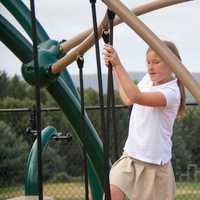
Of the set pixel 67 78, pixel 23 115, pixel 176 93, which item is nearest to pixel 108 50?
pixel 176 93

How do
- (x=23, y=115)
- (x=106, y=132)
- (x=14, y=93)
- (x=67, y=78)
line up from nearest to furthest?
(x=106, y=132) → (x=67, y=78) → (x=23, y=115) → (x=14, y=93)

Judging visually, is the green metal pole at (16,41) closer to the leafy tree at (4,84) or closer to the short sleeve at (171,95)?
the short sleeve at (171,95)

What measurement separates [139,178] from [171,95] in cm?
33

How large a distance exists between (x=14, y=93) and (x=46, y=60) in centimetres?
485

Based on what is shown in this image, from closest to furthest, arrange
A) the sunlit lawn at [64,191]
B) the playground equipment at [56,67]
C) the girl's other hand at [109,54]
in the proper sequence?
the girl's other hand at [109,54] < the playground equipment at [56,67] < the sunlit lawn at [64,191]

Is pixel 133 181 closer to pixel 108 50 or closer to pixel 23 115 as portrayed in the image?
pixel 108 50

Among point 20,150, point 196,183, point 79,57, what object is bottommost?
point 196,183

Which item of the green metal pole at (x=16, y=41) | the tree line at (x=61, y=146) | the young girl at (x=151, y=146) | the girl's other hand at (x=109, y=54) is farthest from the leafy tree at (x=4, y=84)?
the girl's other hand at (x=109, y=54)

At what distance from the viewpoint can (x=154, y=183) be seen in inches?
88.7

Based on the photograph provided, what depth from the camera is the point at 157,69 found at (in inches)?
87.2

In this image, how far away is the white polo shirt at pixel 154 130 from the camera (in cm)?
222

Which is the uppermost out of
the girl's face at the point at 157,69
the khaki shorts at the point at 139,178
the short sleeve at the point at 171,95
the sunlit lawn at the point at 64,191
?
the girl's face at the point at 157,69

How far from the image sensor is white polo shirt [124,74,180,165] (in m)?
2.22

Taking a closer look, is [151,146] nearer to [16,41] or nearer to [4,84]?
[16,41]
